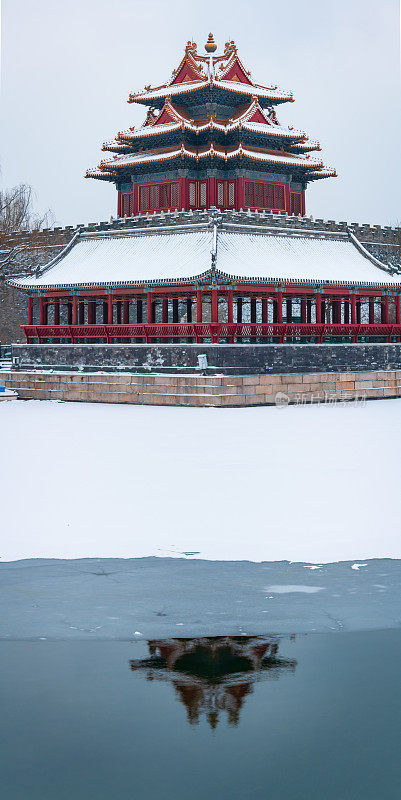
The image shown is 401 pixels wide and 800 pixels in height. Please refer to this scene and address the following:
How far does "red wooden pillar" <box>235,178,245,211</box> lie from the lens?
4194 centimetres

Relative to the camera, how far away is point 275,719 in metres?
5.79

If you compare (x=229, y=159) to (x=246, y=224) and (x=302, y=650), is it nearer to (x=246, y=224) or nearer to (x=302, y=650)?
(x=246, y=224)

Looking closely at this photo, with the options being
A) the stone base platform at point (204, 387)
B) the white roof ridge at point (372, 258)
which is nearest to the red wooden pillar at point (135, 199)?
the white roof ridge at point (372, 258)

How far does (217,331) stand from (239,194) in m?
12.6

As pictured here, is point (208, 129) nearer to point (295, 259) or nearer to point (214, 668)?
point (295, 259)

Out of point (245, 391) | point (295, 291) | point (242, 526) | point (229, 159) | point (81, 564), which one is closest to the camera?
point (81, 564)

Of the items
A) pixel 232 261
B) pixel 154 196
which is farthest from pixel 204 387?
pixel 154 196

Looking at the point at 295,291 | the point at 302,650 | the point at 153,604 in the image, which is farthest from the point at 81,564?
the point at 295,291

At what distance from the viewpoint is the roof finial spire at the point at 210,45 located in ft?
150

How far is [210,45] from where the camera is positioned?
4584cm

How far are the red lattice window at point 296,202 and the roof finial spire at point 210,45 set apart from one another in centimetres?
788

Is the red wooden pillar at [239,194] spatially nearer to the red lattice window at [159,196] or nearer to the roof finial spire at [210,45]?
the red lattice window at [159,196]

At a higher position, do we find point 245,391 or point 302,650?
point 245,391

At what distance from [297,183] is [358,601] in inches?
1624
